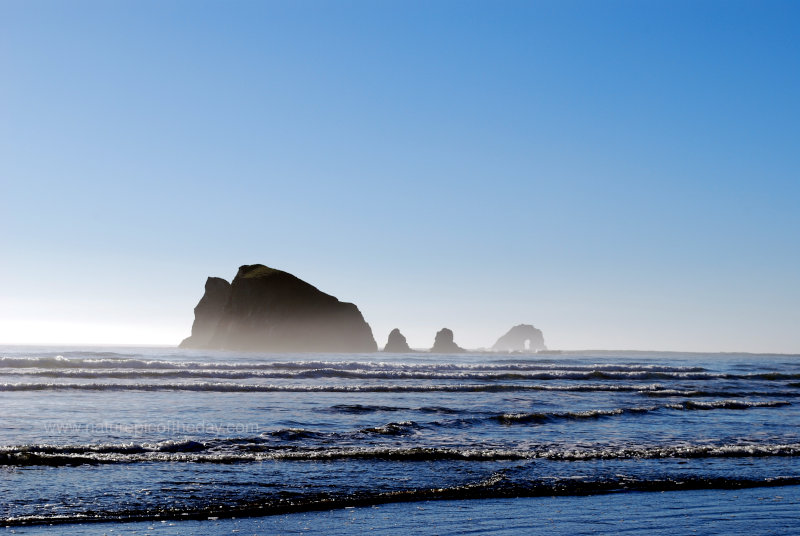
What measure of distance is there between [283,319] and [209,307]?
39.7 meters

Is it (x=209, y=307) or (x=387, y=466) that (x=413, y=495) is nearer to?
(x=387, y=466)

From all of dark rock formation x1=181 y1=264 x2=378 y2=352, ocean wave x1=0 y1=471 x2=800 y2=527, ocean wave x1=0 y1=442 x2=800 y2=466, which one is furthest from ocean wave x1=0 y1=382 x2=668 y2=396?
dark rock formation x1=181 y1=264 x2=378 y2=352

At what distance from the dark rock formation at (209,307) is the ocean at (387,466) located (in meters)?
145

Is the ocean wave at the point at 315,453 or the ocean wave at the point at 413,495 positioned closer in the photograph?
the ocean wave at the point at 413,495

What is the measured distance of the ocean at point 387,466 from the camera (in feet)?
25.2

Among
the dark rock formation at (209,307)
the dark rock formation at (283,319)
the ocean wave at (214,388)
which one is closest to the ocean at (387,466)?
the ocean wave at (214,388)

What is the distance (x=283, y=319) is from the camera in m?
135

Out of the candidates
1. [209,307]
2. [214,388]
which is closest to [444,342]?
[209,307]

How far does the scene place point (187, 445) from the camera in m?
12.4

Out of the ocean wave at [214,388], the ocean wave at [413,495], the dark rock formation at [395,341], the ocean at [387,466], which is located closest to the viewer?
the ocean wave at [413,495]

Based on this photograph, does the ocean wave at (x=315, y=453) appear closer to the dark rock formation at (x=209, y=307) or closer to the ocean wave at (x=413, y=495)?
the ocean wave at (x=413, y=495)

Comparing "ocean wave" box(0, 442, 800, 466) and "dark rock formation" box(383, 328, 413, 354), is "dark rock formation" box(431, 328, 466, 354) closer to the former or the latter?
"dark rock formation" box(383, 328, 413, 354)

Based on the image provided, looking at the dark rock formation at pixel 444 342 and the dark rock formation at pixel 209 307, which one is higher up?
the dark rock formation at pixel 209 307

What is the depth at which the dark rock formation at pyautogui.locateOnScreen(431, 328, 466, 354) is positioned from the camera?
16038cm
